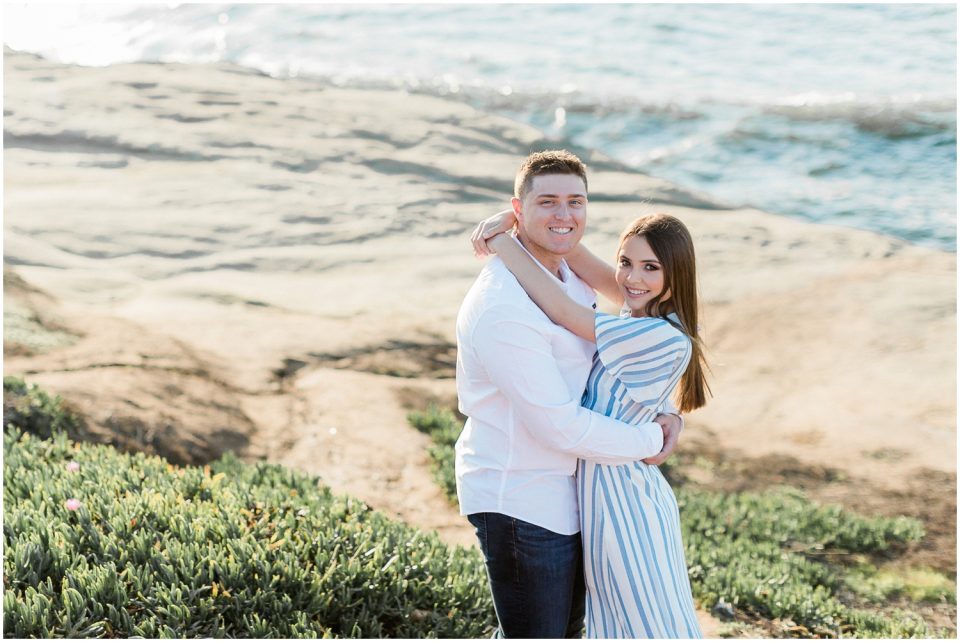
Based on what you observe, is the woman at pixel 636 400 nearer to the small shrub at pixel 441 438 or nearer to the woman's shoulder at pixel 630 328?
the woman's shoulder at pixel 630 328

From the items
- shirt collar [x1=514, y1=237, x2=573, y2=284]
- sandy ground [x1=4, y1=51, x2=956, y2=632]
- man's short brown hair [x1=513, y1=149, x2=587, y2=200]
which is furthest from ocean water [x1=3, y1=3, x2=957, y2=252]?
man's short brown hair [x1=513, y1=149, x2=587, y2=200]

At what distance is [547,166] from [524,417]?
0.92m

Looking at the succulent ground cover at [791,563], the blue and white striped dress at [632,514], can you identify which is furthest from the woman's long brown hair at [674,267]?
the succulent ground cover at [791,563]

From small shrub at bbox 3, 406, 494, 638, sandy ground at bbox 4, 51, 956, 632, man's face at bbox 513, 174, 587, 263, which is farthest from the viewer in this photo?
sandy ground at bbox 4, 51, 956, 632

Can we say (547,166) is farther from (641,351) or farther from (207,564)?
(207,564)

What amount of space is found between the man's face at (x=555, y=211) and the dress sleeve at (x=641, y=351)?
326 mm

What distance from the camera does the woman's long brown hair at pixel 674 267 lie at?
11.8 ft

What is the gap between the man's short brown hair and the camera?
3547 millimetres

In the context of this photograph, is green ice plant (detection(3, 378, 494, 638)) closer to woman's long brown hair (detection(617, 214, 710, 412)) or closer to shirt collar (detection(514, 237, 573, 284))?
shirt collar (detection(514, 237, 573, 284))

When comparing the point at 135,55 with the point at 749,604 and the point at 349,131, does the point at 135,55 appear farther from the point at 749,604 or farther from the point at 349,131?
the point at 749,604

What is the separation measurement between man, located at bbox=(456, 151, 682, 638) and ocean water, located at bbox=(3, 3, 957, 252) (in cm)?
1387

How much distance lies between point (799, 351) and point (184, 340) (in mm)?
6023

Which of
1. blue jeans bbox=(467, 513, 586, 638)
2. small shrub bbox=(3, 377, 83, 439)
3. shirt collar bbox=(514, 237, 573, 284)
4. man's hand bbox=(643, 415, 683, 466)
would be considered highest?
shirt collar bbox=(514, 237, 573, 284)

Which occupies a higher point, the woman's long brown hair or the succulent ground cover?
the woman's long brown hair
